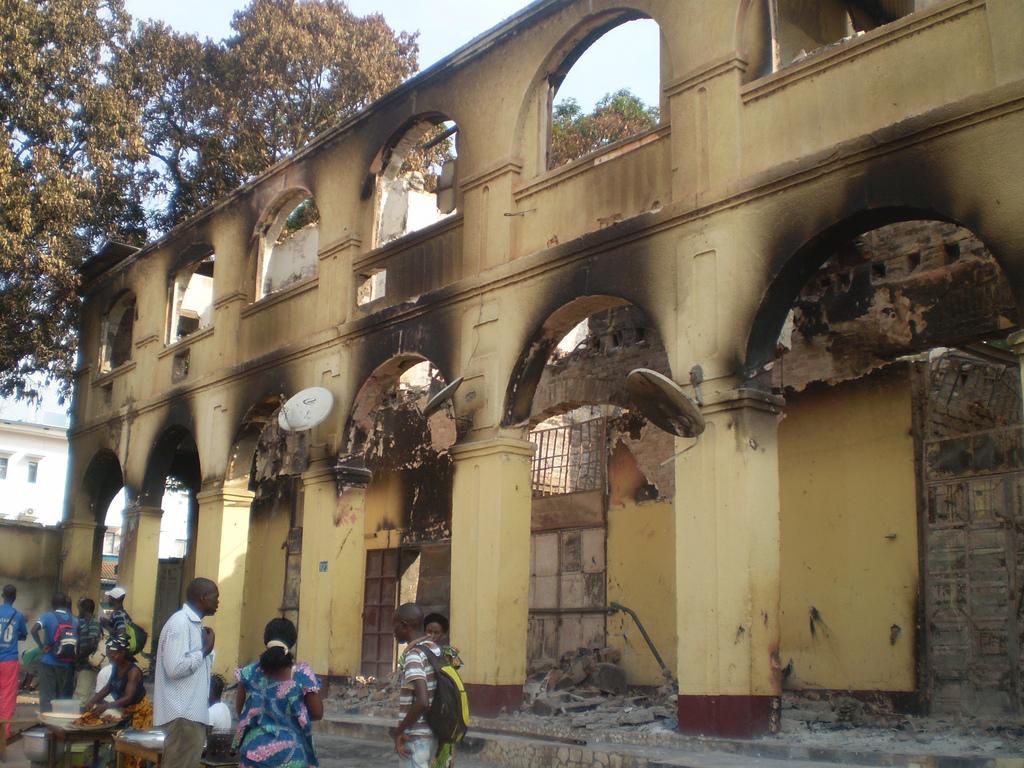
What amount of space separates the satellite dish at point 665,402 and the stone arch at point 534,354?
194 cm

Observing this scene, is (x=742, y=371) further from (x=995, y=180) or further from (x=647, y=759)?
(x=647, y=759)

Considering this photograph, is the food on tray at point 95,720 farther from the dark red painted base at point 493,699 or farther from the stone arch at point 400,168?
the stone arch at point 400,168

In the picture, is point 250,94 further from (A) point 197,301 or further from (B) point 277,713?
(B) point 277,713

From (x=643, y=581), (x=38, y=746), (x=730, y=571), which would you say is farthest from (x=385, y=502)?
(x=38, y=746)


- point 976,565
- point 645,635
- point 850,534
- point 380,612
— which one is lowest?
point 645,635

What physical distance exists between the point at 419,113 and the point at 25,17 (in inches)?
337

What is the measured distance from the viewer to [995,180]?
8016mm

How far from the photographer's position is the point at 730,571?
9.07m

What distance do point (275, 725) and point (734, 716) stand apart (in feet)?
13.6

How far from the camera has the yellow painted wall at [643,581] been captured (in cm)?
1377

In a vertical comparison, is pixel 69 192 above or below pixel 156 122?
below

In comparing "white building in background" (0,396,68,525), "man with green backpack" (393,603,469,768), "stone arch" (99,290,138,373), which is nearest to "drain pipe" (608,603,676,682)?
"man with green backpack" (393,603,469,768)

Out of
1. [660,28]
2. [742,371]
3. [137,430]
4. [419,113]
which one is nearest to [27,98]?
[137,430]

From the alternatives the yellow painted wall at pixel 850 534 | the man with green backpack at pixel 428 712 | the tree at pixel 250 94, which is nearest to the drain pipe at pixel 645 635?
the yellow painted wall at pixel 850 534
